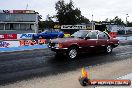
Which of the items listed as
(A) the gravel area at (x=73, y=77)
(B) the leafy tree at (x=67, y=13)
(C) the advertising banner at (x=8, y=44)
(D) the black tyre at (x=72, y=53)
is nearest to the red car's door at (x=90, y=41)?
(D) the black tyre at (x=72, y=53)

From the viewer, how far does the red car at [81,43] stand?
581 inches

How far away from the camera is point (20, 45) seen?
23203mm

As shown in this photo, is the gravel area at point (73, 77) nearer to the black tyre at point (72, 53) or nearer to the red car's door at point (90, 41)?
the black tyre at point (72, 53)

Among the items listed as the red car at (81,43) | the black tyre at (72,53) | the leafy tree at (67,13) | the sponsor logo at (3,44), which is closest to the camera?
the red car at (81,43)

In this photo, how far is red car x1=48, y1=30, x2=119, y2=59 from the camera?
14756 mm

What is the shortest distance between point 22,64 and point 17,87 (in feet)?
14.7

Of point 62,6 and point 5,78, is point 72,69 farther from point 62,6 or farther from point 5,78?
point 62,6

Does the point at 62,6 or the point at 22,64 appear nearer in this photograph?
the point at 22,64

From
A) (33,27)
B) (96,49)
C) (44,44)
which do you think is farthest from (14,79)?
(33,27)

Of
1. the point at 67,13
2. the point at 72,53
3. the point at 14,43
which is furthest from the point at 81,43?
the point at 67,13

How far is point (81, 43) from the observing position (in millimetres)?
15609

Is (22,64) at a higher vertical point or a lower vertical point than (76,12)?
lower

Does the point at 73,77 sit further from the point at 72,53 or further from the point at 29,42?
the point at 29,42

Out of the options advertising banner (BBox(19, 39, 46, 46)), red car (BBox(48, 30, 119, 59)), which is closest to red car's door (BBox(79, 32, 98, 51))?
red car (BBox(48, 30, 119, 59))
